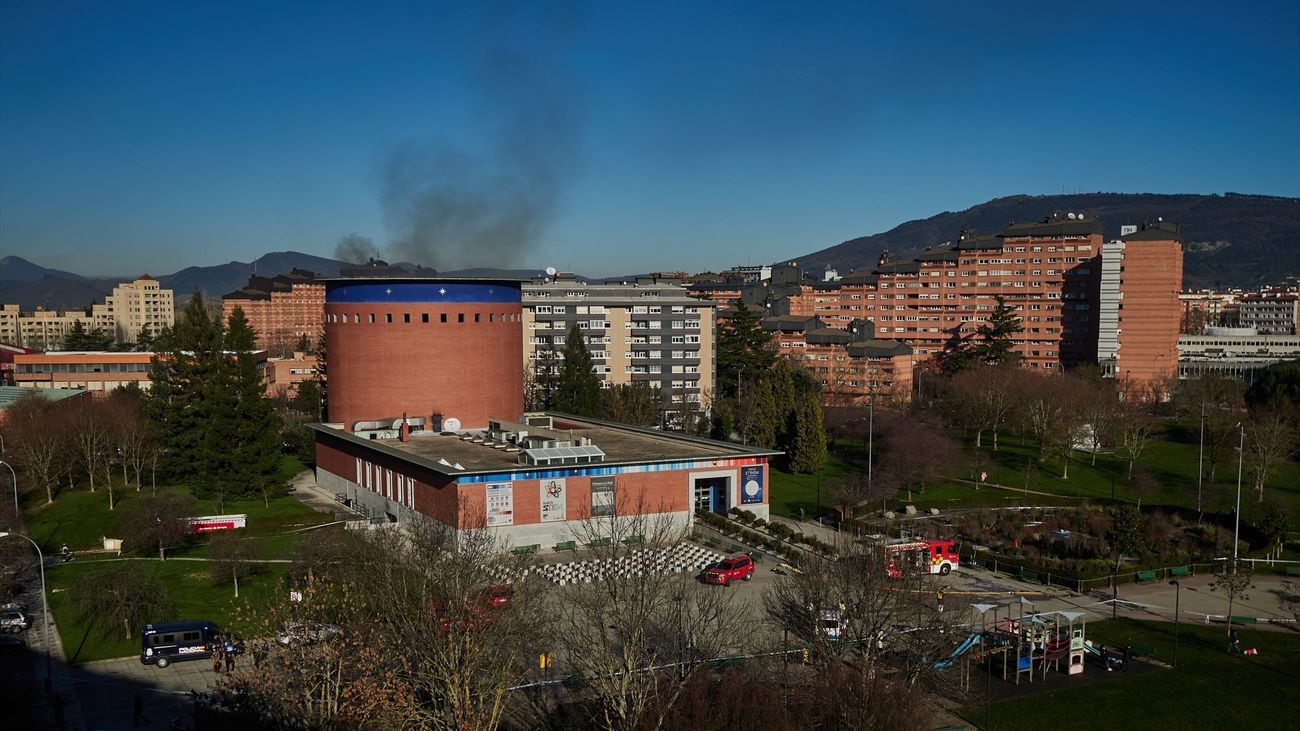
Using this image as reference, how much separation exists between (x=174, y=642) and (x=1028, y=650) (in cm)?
2047

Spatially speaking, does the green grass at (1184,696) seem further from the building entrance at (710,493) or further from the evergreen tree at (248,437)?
the evergreen tree at (248,437)

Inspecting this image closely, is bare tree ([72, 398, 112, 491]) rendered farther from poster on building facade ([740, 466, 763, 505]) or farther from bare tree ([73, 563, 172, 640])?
poster on building facade ([740, 466, 763, 505])

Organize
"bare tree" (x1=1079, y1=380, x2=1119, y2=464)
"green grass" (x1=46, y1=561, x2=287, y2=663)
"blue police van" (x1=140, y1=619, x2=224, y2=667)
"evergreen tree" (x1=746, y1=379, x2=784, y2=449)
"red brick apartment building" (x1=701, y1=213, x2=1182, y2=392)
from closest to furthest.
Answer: "blue police van" (x1=140, y1=619, x2=224, y2=667) → "green grass" (x1=46, y1=561, x2=287, y2=663) → "bare tree" (x1=1079, y1=380, x2=1119, y2=464) → "evergreen tree" (x1=746, y1=379, x2=784, y2=449) → "red brick apartment building" (x1=701, y1=213, x2=1182, y2=392)

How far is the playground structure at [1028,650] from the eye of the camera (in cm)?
2248

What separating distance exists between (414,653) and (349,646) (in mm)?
1206

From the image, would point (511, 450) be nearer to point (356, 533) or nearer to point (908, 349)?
point (356, 533)

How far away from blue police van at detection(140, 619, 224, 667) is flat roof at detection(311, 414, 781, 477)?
9069 millimetres

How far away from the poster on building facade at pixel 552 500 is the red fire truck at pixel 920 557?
1078 cm

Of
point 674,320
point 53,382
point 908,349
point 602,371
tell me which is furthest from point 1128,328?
point 53,382

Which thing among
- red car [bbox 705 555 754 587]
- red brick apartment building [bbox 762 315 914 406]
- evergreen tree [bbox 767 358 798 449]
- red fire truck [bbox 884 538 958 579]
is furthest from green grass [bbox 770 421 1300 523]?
red brick apartment building [bbox 762 315 914 406]

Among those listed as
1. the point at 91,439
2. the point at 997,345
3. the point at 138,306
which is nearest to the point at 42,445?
the point at 91,439

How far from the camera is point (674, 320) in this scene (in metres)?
73.6

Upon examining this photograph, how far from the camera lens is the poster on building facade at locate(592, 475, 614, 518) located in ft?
108

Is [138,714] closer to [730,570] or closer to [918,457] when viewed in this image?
[730,570]
